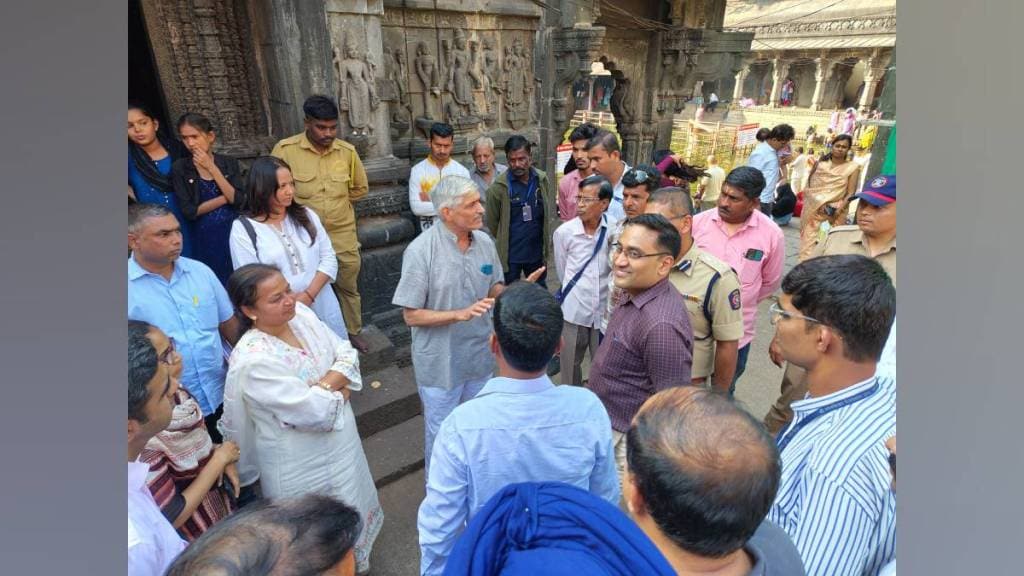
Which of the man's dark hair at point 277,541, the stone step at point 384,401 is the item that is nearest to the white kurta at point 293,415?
the man's dark hair at point 277,541

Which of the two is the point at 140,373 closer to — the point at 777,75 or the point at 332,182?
the point at 332,182

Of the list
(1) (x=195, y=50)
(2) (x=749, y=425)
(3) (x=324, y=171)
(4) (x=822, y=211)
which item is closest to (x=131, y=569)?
(2) (x=749, y=425)

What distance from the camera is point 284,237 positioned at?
2842 mm

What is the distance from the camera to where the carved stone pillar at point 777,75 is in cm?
2750

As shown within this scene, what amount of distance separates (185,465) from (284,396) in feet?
1.19

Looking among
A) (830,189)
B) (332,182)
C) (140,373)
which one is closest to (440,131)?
(332,182)

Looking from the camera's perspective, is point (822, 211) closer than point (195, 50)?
No

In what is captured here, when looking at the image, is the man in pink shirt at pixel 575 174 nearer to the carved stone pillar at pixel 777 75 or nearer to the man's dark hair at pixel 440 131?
the man's dark hair at pixel 440 131

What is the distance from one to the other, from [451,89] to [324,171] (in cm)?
237

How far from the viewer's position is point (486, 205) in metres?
4.19

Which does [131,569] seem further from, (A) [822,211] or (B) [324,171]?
(A) [822,211]

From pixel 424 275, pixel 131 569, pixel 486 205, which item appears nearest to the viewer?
pixel 131 569

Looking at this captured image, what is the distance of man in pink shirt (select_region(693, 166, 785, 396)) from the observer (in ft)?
9.87

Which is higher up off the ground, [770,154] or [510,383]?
[770,154]
